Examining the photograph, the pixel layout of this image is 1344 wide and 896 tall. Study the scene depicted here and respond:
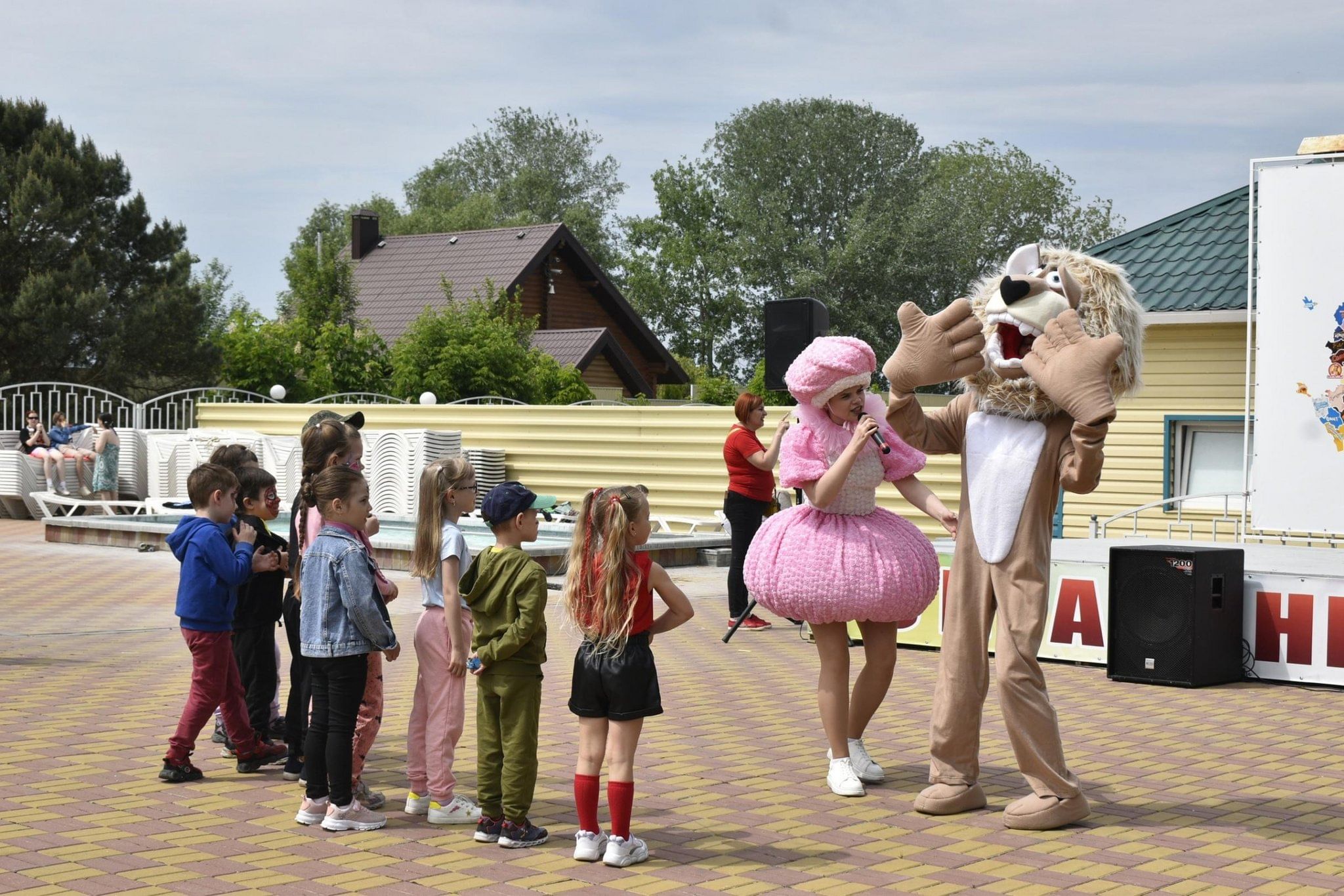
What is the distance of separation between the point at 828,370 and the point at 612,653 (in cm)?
177

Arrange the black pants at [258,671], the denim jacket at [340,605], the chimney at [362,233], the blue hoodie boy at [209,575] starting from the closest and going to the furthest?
the denim jacket at [340,605]
the blue hoodie boy at [209,575]
the black pants at [258,671]
the chimney at [362,233]

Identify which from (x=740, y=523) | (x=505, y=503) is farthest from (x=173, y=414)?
(x=505, y=503)

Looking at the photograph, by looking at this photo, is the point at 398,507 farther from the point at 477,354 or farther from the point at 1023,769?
the point at 1023,769

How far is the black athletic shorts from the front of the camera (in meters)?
5.25

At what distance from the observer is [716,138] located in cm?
6444

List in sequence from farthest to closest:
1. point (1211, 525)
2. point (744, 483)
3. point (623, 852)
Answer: point (1211, 525)
point (744, 483)
point (623, 852)

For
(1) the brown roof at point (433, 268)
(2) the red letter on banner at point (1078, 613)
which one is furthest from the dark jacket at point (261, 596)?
(1) the brown roof at point (433, 268)

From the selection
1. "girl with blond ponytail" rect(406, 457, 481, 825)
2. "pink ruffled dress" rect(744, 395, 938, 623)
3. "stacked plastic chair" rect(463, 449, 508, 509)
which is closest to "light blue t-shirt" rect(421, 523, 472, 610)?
"girl with blond ponytail" rect(406, 457, 481, 825)

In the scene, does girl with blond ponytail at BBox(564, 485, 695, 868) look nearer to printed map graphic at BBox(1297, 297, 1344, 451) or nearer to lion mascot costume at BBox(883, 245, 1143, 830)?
lion mascot costume at BBox(883, 245, 1143, 830)

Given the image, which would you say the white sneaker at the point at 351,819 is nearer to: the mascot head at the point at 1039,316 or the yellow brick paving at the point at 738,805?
the yellow brick paving at the point at 738,805

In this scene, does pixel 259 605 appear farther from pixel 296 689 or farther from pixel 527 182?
pixel 527 182

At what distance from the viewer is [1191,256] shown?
17.0m

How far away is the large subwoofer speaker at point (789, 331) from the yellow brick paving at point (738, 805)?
3070 millimetres

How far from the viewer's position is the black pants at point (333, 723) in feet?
18.4
